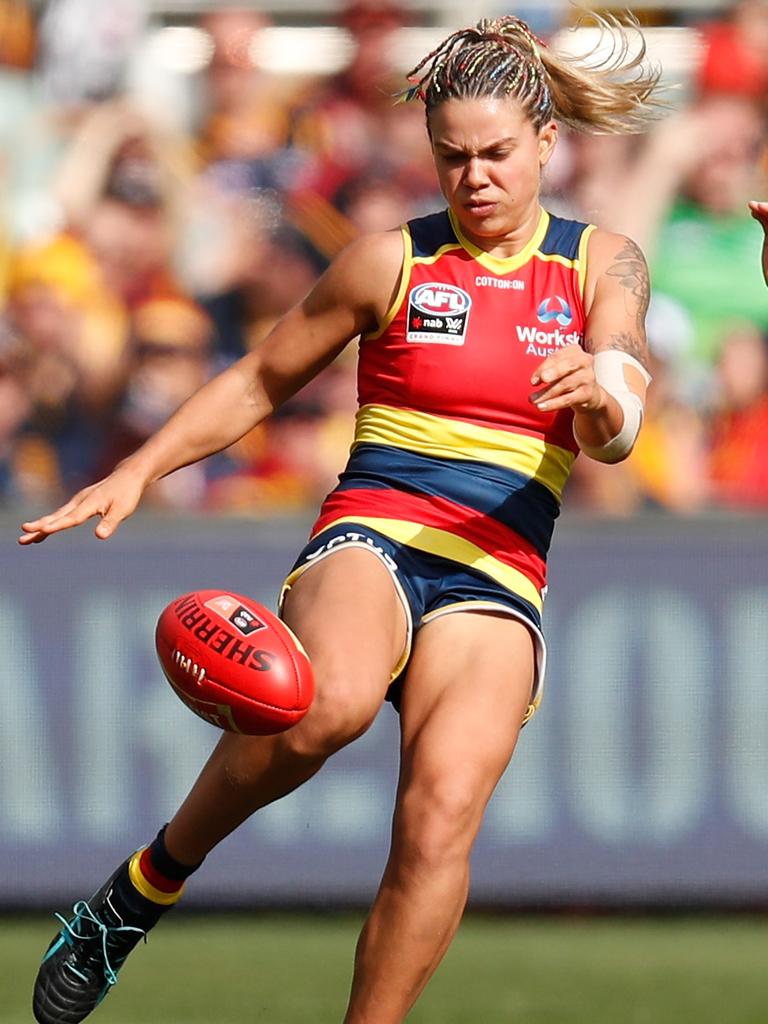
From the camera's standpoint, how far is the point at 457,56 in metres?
4.24

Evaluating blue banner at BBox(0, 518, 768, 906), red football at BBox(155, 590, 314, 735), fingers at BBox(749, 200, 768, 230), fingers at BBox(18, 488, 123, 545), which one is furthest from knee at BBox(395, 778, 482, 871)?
blue banner at BBox(0, 518, 768, 906)

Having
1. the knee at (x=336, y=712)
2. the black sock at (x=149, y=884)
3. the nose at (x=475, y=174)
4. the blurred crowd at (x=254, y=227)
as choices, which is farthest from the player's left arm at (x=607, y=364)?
the blurred crowd at (x=254, y=227)

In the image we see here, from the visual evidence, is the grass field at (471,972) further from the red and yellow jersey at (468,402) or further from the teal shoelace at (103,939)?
the red and yellow jersey at (468,402)

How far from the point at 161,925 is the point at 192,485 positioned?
170 cm

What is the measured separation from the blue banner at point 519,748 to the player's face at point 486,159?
2977mm

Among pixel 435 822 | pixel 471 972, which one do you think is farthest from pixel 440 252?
pixel 471 972

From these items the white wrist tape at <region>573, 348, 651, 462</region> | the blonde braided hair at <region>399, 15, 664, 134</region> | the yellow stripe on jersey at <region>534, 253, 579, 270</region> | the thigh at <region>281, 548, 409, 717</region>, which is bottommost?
the thigh at <region>281, 548, 409, 717</region>

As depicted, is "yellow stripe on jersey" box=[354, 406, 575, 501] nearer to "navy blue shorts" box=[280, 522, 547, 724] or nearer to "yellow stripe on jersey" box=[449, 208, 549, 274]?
"navy blue shorts" box=[280, 522, 547, 724]

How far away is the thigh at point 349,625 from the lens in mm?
3961

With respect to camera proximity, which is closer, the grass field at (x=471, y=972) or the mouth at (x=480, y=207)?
the mouth at (x=480, y=207)

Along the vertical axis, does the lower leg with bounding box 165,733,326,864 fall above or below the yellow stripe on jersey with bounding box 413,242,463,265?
below

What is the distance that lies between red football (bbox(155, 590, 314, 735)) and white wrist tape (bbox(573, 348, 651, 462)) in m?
0.76

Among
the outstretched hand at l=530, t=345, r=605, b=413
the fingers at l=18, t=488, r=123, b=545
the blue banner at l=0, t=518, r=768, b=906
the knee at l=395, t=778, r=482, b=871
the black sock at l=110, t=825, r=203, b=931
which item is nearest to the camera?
the outstretched hand at l=530, t=345, r=605, b=413

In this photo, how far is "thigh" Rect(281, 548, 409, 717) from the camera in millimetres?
3961
